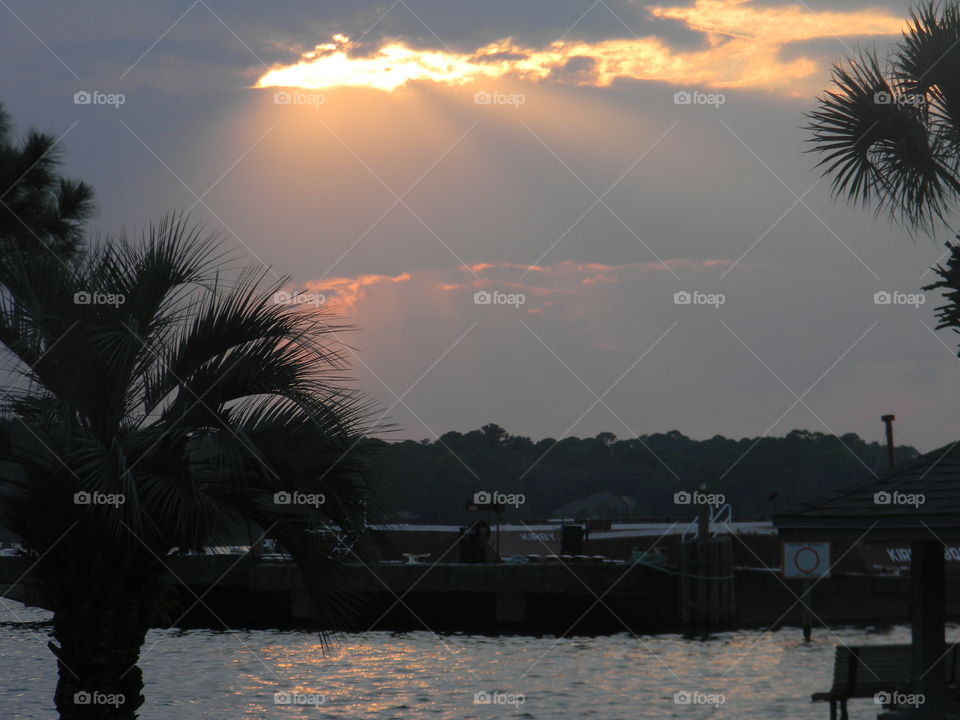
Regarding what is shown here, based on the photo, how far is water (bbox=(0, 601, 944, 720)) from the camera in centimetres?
2623

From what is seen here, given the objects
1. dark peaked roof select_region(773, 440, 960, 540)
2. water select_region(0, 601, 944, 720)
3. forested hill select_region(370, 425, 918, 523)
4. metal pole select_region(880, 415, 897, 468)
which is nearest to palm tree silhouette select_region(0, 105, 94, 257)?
water select_region(0, 601, 944, 720)

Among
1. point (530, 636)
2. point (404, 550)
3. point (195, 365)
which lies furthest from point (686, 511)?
point (195, 365)

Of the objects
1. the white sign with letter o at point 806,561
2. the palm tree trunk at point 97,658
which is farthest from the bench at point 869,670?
the palm tree trunk at point 97,658

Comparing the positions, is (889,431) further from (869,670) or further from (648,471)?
(648,471)

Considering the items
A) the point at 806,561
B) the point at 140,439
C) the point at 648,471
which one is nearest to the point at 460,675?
the point at 806,561

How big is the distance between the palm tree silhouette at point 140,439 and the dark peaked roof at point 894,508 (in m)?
5.06

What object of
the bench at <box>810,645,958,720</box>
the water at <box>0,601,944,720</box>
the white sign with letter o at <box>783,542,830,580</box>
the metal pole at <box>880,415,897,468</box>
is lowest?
the water at <box>0,601,944,720</box>

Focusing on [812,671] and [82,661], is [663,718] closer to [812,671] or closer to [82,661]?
[812,671]

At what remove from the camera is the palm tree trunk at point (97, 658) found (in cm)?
1293

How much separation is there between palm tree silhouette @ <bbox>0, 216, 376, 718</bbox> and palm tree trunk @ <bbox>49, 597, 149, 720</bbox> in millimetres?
14

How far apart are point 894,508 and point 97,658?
8.68 metres

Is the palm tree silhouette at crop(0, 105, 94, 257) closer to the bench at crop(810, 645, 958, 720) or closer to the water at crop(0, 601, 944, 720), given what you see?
the water at crop(0, 601, 944, 720)

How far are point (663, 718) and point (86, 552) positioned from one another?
1557cm

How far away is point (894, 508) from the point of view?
13727mm
